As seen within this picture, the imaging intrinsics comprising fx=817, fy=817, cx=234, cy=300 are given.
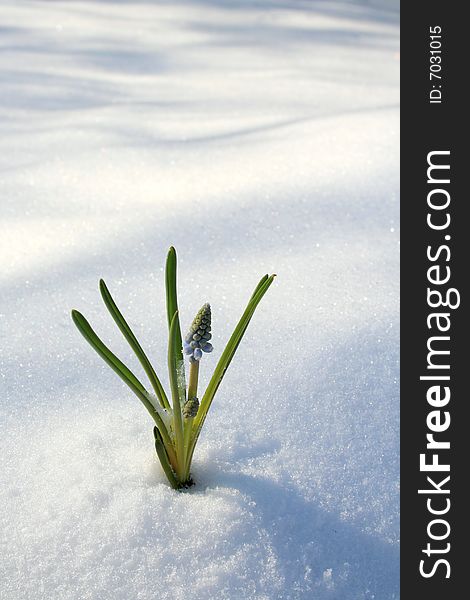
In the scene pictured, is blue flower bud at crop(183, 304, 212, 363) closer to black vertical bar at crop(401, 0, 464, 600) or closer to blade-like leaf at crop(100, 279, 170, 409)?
blade-like leaf at crop(100, 279, 170, 409)

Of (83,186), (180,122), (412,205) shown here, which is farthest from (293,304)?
(180,122)

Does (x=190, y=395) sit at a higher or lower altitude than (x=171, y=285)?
lower

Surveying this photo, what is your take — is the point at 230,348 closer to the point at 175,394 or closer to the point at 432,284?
the point at 175,394

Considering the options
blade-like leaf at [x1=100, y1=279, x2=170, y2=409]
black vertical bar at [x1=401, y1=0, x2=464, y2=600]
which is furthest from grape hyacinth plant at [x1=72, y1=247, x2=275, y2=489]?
black vertical bar at [x1=401, y1=0, x2=464, y2=600]

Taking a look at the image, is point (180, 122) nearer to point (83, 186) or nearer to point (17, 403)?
point (83, 186)

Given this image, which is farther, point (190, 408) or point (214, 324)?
point (214, 324)

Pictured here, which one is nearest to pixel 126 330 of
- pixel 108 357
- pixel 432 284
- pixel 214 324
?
pixel 108 357
